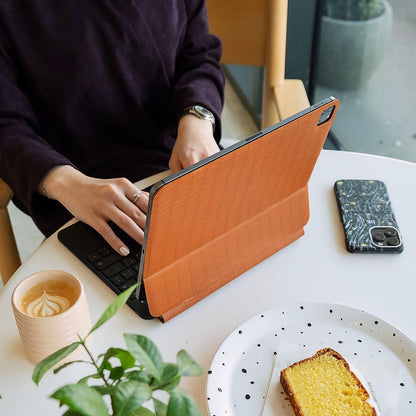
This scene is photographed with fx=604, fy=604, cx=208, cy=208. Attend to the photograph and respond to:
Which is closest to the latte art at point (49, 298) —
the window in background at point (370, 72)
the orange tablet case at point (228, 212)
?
the orange tablet case at point (228, 212)

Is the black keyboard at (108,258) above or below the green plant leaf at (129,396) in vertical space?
below

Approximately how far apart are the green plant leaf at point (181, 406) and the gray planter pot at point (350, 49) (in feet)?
6.74

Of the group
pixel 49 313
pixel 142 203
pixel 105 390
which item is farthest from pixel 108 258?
pixel 105 390

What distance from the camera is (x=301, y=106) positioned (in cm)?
139

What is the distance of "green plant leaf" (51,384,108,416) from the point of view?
387 millimetres

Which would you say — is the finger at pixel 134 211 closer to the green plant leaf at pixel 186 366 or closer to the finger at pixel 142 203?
the finger at pixel 142 203

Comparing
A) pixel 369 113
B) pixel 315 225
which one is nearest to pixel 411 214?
pixel 315 225

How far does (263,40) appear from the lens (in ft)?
4.95

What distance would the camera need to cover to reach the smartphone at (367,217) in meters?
0.99

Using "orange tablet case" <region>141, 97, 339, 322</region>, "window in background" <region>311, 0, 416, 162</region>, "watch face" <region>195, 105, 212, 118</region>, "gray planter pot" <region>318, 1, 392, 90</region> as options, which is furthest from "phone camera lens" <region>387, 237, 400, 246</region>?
"gray planter pot" <region>318, 1, 392, 90</region>

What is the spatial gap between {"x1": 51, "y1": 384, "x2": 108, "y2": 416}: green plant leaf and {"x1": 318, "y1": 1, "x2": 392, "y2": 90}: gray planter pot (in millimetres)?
2088

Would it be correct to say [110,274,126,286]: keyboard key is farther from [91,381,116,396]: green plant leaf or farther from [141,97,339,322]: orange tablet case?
[91,381,116,396]: green plant leaf

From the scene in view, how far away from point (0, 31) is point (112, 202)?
17.3 inches

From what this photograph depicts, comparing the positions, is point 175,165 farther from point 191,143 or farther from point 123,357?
point 123,357
